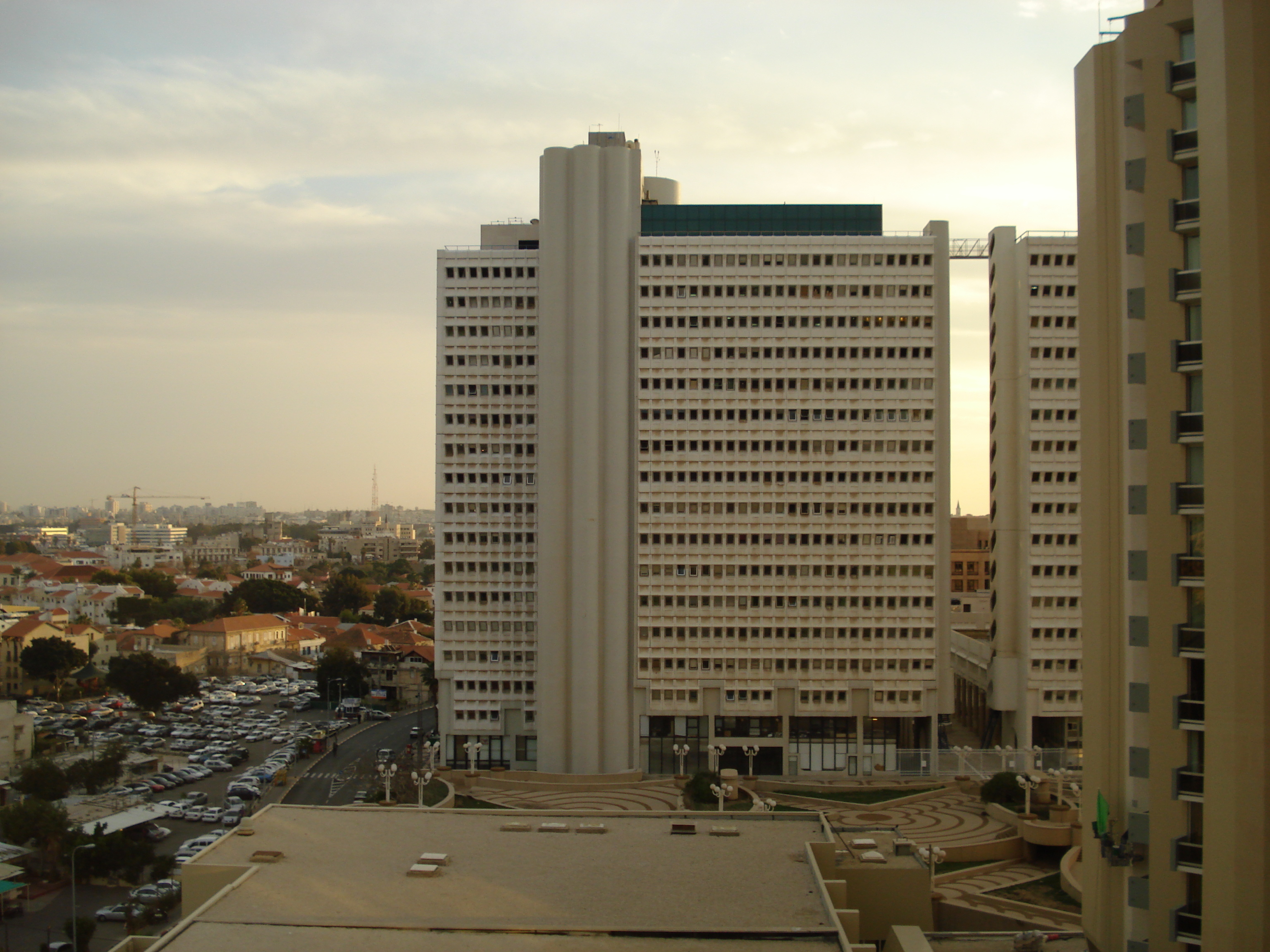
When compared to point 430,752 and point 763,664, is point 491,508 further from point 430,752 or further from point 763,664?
point 763,664

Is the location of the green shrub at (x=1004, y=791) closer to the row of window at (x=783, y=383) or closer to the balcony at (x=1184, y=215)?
the row of window at (x=783, y=383)

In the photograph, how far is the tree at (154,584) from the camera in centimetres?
18838

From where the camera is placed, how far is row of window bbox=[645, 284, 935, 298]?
78250 mm

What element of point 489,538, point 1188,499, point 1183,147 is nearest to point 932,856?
point 1188,499

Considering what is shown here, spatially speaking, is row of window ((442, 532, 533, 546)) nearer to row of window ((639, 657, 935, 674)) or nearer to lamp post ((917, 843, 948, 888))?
row of window ((639, 657, 935, 674))

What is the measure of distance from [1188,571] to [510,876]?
826 inches

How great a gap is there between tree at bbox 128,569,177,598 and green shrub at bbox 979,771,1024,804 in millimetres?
160345

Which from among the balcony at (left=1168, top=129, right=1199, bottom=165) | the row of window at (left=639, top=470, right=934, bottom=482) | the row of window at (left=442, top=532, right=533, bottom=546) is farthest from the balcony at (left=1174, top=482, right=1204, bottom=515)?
the row of window at (left=442, top=532, right=533, bottom=546)

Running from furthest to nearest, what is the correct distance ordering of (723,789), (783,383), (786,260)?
(786,260), (783,383), (723,789)

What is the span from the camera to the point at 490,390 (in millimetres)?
80625

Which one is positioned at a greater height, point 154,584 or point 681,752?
point 154,584

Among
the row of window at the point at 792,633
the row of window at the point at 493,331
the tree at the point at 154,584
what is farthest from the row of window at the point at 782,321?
the tree at the point at 154,584

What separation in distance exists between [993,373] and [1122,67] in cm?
5992

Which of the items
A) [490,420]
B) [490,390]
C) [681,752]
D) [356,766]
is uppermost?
[490,390]
